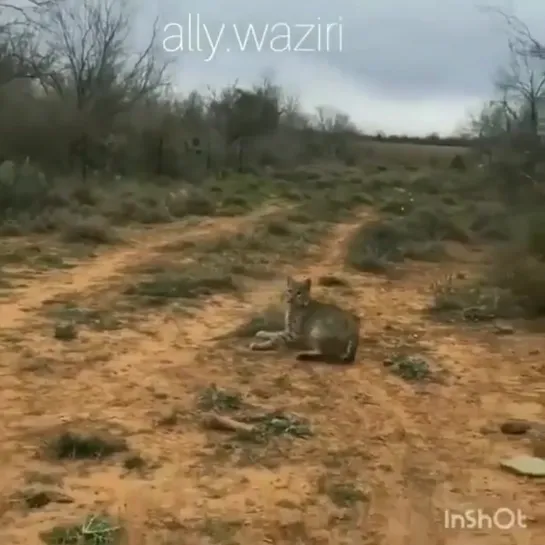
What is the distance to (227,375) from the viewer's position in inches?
226

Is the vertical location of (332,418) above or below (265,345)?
below

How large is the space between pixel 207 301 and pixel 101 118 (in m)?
12.9

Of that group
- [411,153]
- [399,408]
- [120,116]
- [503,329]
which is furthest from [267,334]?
[120,116]

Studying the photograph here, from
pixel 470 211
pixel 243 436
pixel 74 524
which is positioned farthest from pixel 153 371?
pixel 470 211

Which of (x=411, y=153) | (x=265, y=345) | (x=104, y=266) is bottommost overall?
(x=265, y=345)

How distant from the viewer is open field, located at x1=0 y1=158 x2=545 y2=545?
3.55 metres

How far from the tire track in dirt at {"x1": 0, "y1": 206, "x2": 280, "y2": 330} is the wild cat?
2089 millimetres

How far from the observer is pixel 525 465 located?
4219mm

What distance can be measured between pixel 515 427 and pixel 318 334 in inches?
66.6

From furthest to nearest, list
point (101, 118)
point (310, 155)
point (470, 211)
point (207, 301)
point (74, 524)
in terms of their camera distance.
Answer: point (101, 118), point (310, 155), point (470, 211), point (207, 301), point (74, 524)

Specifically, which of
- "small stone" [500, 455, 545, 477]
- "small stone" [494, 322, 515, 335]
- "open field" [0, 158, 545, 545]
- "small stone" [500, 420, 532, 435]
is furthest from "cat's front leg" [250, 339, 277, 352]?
"small stone" [500, 455, 545, 477]

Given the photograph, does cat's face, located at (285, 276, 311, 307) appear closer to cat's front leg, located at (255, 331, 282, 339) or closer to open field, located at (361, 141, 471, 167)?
cat's front leg, located at (255, 331, 282, 339)

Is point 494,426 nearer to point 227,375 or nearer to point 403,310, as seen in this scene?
point 227,375

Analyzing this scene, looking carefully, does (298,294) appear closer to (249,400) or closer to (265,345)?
(265,345)
